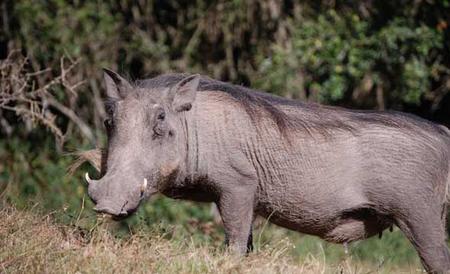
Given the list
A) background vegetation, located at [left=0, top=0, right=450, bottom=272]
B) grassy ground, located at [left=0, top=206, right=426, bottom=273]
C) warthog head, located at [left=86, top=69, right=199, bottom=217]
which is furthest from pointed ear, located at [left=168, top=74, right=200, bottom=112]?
background vegetation, located at [left=0, top=0, right=450, bottom=272]

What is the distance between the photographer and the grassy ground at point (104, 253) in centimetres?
475

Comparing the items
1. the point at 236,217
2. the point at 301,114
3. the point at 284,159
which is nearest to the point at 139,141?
the point at 236,217

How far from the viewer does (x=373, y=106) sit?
11.2 m

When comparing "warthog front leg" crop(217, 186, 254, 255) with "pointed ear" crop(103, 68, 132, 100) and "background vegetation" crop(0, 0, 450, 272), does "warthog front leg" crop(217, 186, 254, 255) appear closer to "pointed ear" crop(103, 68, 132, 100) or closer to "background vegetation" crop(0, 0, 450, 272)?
"pointed ear" crop(103, 68, 132, 100)

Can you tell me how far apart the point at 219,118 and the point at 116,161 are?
0.73 m

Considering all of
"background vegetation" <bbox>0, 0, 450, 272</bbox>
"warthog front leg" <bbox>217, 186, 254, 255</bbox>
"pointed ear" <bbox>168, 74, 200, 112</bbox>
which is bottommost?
"background vegetation" <bbox>0, 0, 450, 272</bbox>

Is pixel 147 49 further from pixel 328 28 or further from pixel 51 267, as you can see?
pixel 51 267

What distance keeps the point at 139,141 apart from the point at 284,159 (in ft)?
3.02

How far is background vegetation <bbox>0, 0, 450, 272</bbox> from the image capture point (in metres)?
9.92

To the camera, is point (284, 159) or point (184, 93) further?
point (284, 159)


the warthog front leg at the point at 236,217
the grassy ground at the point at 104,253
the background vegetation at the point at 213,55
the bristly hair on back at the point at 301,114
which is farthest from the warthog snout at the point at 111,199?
the background vegetation at the point at 213,55

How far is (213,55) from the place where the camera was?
11055 millimetres

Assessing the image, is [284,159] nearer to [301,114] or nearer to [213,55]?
[301,114]

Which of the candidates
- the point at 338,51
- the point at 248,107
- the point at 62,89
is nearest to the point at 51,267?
the point at 248,107
